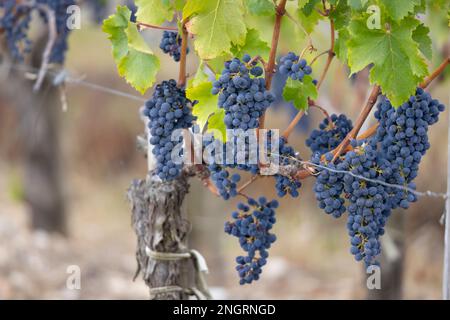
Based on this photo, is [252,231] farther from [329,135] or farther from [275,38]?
[275,38]

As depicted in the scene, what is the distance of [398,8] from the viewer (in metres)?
1.37

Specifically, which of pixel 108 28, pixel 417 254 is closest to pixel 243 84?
pixel 108 28

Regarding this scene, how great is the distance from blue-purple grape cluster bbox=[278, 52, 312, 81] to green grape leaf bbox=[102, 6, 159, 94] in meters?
0.31

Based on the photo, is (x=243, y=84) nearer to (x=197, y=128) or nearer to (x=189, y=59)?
(x=197, y=128)

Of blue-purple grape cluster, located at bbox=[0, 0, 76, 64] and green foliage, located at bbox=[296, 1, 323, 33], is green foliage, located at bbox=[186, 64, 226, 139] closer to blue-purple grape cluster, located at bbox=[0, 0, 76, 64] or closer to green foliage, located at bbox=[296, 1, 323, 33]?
green foliage, located at bbox=[296, 1, 323, 33]

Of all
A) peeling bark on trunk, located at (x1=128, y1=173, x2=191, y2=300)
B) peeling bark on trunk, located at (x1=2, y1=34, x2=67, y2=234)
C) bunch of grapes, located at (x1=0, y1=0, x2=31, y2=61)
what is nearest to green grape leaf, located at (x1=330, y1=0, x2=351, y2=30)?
peeling bark on trunk, located at (x1=128, y1=173, x2=191, y2=300)

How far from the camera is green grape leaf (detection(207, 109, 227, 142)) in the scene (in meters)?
1.60

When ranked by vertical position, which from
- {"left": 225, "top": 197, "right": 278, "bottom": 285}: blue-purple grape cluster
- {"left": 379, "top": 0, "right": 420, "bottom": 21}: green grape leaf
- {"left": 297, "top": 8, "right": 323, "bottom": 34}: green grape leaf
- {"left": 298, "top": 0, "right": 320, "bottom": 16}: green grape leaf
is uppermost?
{"left": 297, "top": 8, "right": 323, "bottom": 34}: green grape leaf

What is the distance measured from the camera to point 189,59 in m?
4.95

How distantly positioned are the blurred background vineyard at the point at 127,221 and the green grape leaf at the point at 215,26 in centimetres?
125

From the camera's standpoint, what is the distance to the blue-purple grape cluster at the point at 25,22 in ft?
9.06

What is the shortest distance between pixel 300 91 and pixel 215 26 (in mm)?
285
